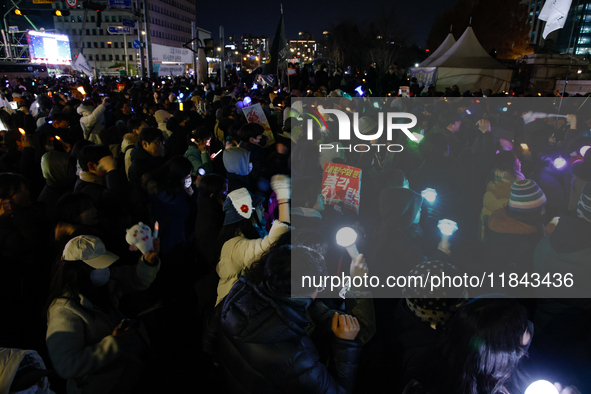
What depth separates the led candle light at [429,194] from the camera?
3.99 metres

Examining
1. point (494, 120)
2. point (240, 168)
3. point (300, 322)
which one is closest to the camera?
point (300, 322)

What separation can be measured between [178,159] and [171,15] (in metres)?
118

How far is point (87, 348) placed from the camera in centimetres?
198

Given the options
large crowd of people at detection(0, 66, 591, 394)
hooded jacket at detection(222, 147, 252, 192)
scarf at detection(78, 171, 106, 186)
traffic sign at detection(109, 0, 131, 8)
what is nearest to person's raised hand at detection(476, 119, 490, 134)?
large crowd of people at detection(0, 66, 591, 394)

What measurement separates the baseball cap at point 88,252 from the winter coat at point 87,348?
21cm

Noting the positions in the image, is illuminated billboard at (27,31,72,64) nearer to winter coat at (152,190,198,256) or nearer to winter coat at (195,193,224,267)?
winter coat at (152,190,198,256)

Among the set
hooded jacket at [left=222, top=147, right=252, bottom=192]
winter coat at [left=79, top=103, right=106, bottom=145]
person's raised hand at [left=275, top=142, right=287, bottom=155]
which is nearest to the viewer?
hooded jacket at [left=222, top=147, right=252, bottom=192]

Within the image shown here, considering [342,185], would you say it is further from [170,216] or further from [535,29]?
[535,29]

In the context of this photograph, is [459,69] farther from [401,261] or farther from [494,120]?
[401,261]

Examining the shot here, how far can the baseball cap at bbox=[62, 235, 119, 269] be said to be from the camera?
2018 mm

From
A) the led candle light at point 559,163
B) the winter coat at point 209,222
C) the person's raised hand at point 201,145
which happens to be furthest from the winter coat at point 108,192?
the led candle light at point 559,163

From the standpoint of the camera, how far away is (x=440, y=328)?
6.89 ft

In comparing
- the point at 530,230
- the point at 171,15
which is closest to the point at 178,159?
the point at 530,230

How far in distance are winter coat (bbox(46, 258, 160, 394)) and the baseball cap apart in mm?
206
